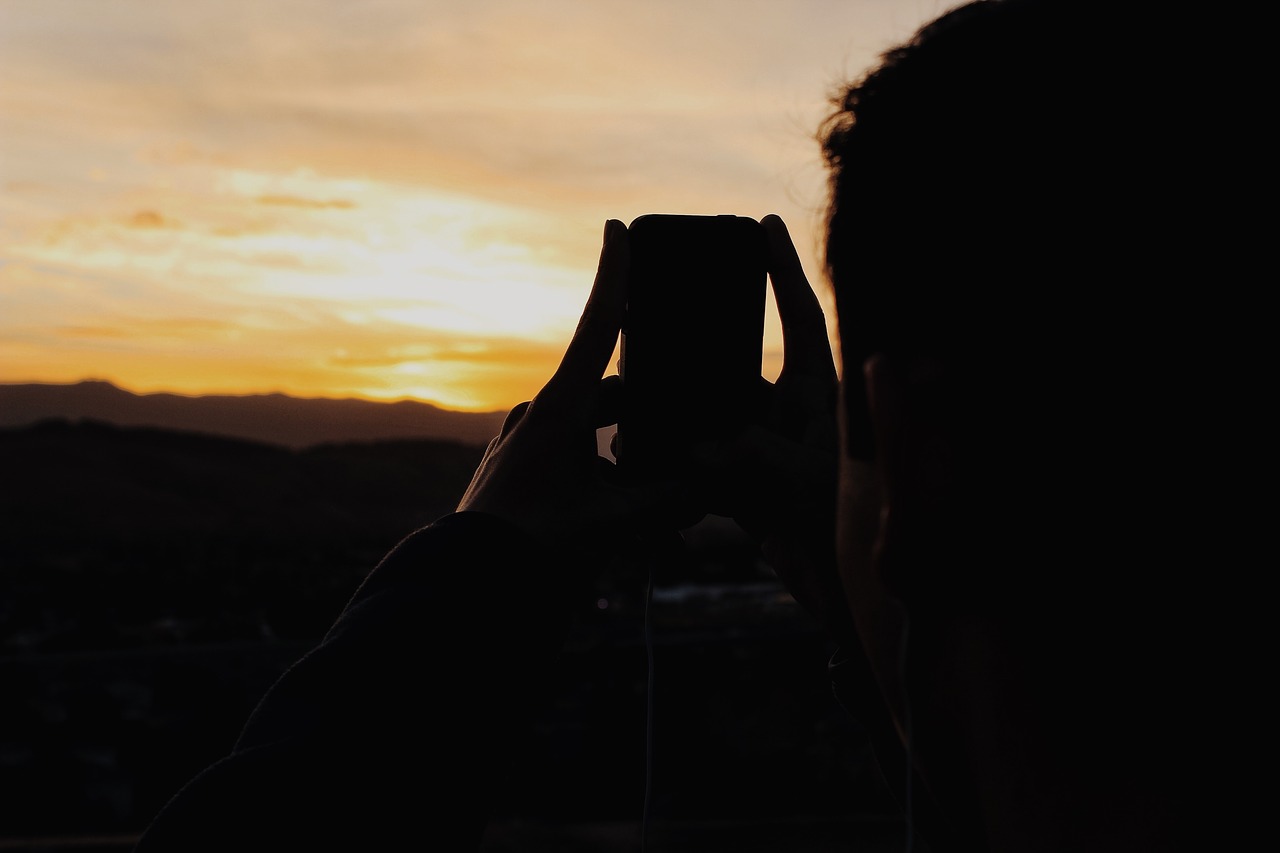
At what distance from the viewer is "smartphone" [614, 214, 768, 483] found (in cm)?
186

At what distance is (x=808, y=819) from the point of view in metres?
5.66

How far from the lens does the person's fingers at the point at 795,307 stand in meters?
1.96

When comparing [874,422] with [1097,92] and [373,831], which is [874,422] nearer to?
[1097,92]

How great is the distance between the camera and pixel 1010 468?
3.00 ft

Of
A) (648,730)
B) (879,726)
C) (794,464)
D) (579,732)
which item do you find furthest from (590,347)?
(579,732)

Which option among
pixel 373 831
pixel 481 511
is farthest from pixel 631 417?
pixel 373 831

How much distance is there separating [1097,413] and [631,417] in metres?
1.06

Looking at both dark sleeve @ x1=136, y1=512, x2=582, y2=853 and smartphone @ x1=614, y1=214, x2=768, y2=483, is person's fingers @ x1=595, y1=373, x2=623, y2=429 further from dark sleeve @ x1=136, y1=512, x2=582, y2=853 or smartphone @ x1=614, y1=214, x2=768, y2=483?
dark sleeve @ x1=136, y1=512, x2=582, y2=853

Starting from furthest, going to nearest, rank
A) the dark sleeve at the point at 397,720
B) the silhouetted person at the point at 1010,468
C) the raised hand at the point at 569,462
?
the raised hand at the point at 569,462, the dark sleeve at the point at 397,720, the silhouetted person at the point at 1010,468

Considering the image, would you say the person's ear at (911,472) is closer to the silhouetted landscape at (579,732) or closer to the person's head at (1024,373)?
the person's head at (1024,373)

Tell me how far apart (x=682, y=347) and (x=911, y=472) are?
3.13 ft

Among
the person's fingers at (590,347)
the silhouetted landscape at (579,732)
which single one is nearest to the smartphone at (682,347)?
the person's fingers at (590,347)

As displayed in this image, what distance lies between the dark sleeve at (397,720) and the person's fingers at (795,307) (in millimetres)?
790

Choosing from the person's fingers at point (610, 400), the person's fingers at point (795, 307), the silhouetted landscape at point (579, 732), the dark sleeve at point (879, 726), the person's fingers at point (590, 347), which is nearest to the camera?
the dark sleeve at point (879, 726)
